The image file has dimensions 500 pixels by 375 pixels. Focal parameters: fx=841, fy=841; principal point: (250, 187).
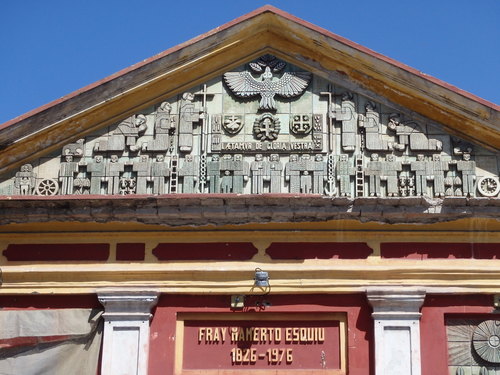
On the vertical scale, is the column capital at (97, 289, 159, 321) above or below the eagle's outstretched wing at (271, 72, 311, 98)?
below

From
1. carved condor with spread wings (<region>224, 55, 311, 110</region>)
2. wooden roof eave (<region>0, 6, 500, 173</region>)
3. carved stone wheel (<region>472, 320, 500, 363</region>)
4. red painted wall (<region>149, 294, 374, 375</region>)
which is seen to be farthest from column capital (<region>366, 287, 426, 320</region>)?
carved condor with spread wings (<region>224, 55, 311, 110</region>)

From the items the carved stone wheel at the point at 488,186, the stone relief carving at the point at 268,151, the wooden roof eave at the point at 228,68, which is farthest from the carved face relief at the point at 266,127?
the carved stone wheel at the point at 488,186

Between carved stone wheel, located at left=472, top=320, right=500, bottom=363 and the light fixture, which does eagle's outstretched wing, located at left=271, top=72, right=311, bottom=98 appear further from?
carved stone wheel, located at left=472, top=320, right=500, bottom=363

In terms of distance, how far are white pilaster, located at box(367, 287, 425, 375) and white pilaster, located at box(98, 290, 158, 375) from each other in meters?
2.84

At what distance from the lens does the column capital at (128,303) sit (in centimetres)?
1072

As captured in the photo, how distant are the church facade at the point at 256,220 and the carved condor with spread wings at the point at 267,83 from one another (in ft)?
0.07

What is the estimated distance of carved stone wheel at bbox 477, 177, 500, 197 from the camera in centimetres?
1088

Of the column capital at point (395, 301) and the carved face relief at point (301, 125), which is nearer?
the column capital at point (395, 301)

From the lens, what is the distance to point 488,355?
34.4 feet

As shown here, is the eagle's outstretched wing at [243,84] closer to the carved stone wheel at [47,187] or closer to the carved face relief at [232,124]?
the carved face relief at [232,124]

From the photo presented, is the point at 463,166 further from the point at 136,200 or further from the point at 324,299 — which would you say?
the point at 136,200

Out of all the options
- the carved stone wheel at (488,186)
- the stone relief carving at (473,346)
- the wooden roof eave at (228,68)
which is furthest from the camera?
the wooden roof eave at (228,68)

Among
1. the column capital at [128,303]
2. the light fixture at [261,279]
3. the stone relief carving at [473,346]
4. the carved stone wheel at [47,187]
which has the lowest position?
the stone relief carving at [473,346]

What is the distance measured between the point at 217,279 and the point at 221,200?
1020 millimetres
